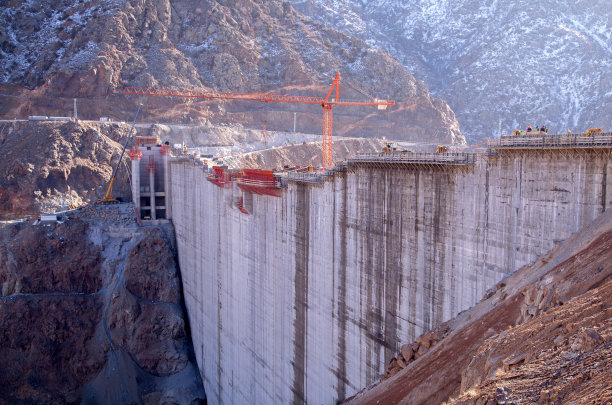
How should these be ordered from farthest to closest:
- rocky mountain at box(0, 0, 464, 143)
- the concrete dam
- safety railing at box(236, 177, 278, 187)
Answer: rocky mountain at box(0, 0, 464, 143)
safety railing at box(236, 177, 278, 187)
the concrete dam

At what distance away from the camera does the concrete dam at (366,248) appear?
57.1 feet

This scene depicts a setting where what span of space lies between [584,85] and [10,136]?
9630 centimetres

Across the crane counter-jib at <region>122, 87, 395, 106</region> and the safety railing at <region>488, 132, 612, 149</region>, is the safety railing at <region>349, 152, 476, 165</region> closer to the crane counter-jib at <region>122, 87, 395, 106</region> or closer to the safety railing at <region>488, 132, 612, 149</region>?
the safety railing at <region>488, 132, 612, 149</region>

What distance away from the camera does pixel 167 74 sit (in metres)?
90.5

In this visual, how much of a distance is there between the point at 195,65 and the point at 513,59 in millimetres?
63728

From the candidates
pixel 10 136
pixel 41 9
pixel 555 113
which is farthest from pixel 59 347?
pixel 555 113

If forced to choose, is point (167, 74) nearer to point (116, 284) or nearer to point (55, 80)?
point (55, 80)

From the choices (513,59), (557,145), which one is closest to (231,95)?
(513,59)

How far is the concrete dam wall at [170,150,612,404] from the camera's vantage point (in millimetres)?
17547

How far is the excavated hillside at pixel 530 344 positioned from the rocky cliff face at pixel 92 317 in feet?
103

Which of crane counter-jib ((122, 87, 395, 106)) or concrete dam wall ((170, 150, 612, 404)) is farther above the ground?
crane counter-jib ((122, 87, 395, 106))

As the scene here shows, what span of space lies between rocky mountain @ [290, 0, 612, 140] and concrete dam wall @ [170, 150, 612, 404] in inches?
3183

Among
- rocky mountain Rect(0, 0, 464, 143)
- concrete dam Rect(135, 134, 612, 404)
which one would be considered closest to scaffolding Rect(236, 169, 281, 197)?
concrete dam Rect(135, 134, 612, 404)

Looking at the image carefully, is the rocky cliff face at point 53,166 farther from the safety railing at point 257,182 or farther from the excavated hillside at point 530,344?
the excavated hillside at point 530,344
